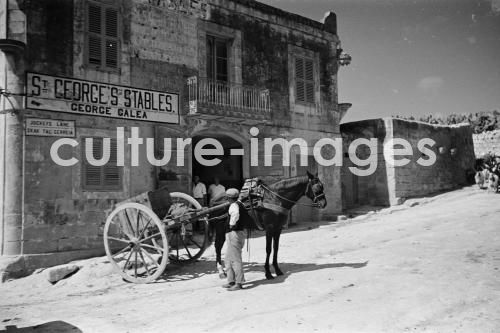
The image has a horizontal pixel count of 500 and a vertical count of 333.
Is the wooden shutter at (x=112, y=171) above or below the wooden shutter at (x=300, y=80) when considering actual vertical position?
below

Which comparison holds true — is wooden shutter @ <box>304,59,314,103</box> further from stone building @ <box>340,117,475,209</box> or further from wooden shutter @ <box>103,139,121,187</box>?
wooden shutter @ <box>103,139,121,187</box>

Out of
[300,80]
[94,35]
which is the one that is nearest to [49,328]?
[94,35]

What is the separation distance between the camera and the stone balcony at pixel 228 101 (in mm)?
12188

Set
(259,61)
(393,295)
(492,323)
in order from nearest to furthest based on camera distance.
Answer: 1. (492,323)
2. (393,295)
3. (259,61)

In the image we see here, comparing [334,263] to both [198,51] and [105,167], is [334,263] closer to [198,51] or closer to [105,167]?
[105,167]

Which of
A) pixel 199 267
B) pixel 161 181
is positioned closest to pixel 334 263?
pixel 199 267

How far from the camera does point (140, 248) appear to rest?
24.9ft

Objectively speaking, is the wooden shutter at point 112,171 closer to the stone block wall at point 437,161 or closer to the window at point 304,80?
the window at point 304,80

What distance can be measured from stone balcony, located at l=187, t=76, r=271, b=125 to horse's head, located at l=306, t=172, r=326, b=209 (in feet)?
17.2

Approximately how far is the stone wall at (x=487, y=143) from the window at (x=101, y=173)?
17.5 meters

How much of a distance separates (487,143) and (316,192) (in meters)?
16.8

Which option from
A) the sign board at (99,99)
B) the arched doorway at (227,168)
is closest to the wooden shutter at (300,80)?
the arched doorway at (227,168)

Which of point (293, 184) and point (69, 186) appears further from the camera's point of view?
point (69, 186)

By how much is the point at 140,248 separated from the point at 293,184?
118 inches
